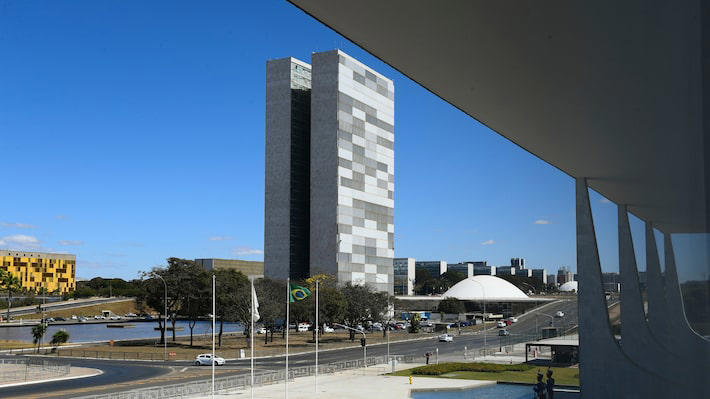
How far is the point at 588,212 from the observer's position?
24609 millimetres

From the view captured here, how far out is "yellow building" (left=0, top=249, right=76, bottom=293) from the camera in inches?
7116

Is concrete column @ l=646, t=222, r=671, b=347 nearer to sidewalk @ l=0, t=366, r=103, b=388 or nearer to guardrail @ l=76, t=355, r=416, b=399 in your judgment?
guardrail @ l=76, t=355, r=416, b=399

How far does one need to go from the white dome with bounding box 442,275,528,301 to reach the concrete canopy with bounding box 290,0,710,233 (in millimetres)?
138912

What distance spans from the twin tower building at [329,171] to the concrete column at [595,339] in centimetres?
9185

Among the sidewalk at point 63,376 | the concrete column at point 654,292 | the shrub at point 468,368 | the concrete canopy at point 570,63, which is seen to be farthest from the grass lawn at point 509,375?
the concrete canopy at point 570,63

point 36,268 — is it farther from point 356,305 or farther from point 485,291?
point 356,305

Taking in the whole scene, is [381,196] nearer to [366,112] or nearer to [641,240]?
[366,112]

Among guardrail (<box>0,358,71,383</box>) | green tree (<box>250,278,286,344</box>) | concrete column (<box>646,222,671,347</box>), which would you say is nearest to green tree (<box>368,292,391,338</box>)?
green tree (<box>250,278,286,344</box>)

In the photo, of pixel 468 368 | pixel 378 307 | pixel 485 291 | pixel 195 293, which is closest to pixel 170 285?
pixel 195 293

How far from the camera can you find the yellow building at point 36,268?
180750mm

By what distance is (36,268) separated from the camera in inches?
7490

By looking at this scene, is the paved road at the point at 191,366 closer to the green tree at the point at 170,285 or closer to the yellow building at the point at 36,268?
the green tree at the point at 170,285

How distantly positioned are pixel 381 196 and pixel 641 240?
10255cm

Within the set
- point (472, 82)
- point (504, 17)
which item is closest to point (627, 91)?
point (472, 82)
